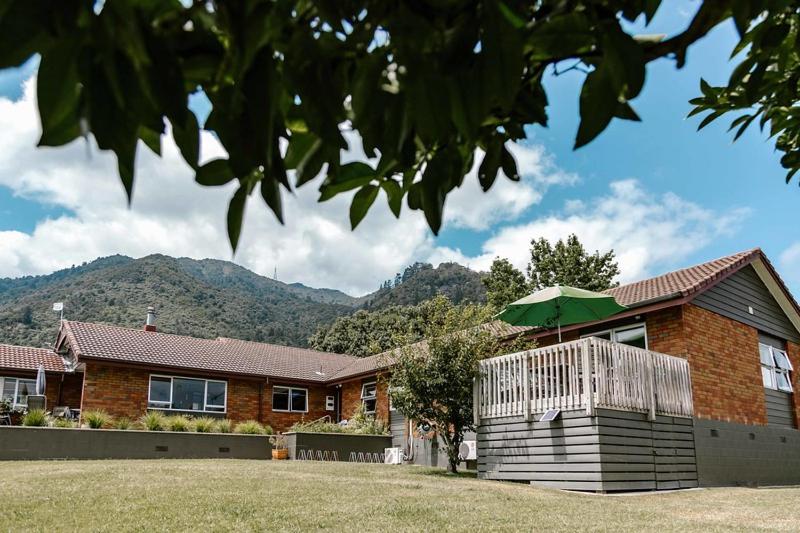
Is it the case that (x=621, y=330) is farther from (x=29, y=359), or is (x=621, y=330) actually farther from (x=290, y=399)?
(x=29, y=359)

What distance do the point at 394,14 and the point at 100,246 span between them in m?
140

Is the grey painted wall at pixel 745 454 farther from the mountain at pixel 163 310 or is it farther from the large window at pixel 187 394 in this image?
the mountain at pixel 163 310

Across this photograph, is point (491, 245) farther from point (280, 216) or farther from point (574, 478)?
point (280, 216)

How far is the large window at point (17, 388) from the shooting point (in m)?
22.3

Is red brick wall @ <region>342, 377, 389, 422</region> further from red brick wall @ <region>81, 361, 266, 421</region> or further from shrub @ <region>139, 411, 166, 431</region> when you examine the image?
red brick wall @ <region>81, 361, 266, 421</region>

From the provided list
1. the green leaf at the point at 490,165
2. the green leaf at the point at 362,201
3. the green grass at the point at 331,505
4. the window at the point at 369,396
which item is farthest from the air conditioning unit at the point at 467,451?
the green leaf at the point at 362,201

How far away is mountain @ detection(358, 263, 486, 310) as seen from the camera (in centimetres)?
8712

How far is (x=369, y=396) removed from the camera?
22.8 metres

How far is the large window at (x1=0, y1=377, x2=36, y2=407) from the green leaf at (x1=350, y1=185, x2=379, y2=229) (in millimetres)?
25016

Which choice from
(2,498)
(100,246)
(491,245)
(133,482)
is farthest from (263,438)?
(100,246)

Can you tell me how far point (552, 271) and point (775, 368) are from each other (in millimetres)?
24869

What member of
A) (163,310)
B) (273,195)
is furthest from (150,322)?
(163,310)

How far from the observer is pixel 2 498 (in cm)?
707

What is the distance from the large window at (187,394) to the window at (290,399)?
79.4 inches
